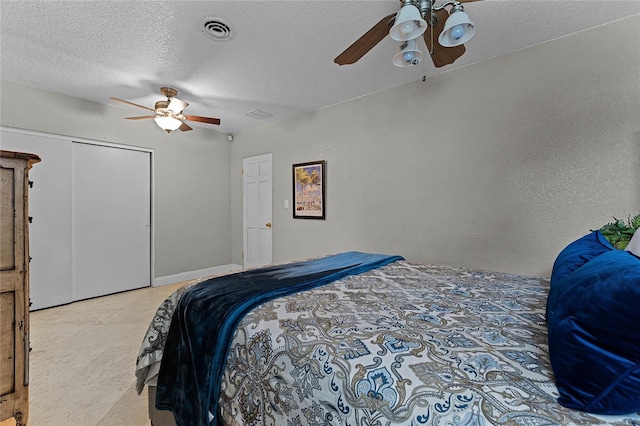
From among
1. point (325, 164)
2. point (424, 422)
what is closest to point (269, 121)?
point (325, 164)

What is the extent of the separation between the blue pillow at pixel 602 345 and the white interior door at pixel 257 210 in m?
4.12

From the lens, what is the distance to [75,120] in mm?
3590

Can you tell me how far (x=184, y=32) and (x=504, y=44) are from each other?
2595mm

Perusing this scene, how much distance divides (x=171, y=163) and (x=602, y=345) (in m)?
4.96

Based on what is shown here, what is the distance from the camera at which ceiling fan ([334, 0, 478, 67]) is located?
57.8 inches

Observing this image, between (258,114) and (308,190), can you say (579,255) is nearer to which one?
(308,190)

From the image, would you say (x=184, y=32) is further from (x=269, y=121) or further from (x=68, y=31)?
(x=269, y=121)

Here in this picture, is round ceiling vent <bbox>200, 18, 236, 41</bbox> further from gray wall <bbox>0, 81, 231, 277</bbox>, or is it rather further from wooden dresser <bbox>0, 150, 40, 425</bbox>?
gray wall <bbox>0, 81, 231, 277</bbox>

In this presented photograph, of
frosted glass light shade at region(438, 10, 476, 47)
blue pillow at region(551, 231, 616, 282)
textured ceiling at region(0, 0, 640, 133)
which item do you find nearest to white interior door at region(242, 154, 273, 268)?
textured ceiling at region(0, 0, 640, 133)

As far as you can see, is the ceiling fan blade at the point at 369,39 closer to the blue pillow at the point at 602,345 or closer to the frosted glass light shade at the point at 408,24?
the frosted glass light shade at the point at 408,24

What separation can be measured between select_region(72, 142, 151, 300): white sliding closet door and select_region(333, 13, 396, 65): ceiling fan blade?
356 cm

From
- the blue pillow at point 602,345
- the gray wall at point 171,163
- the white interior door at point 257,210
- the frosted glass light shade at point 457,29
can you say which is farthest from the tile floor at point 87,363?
the frosted glass light shade at point 457,29

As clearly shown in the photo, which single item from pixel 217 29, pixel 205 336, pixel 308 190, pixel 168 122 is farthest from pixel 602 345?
pixel 168 122

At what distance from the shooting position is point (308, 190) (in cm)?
409
